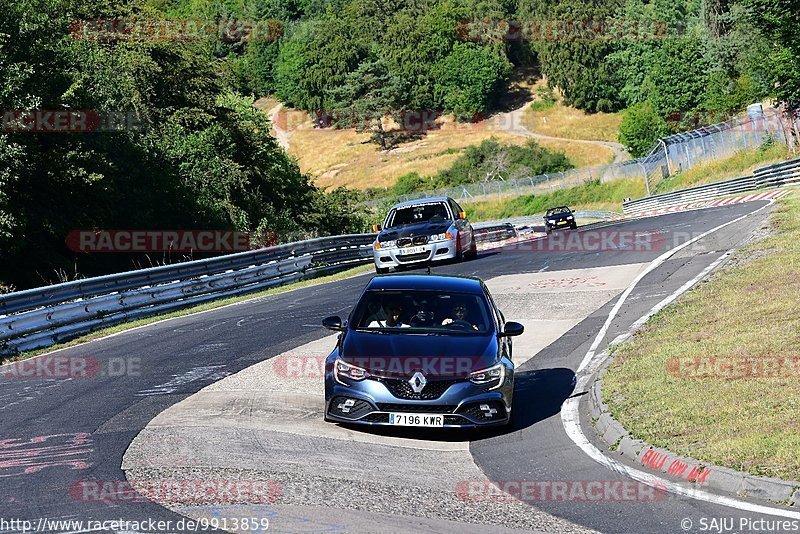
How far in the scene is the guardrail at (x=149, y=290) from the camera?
17547 millimetres

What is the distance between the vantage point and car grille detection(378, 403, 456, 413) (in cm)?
1012

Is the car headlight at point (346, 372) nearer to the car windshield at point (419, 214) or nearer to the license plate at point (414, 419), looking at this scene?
the license plate at point (414, 419)

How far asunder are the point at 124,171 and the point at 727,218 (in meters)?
20.6

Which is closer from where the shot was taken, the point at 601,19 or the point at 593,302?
the point at 593,302

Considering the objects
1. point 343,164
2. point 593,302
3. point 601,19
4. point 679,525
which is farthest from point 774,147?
point 601,19

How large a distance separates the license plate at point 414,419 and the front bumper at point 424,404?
33 mm

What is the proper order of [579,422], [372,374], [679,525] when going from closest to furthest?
[679,525]
[372,374]
[579,422]

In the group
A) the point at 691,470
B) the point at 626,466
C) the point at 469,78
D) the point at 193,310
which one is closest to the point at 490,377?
the point at 626,466

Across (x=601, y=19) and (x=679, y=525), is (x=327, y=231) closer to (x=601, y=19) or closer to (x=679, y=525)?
(x=679, y=525)

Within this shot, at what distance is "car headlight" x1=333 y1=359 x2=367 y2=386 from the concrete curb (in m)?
2.49

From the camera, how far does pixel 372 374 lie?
33.8 feet

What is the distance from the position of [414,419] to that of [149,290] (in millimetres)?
13258

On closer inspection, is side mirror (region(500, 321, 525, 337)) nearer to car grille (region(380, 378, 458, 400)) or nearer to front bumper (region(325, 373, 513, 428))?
front bumper (region(325, 373, 513, 428))
